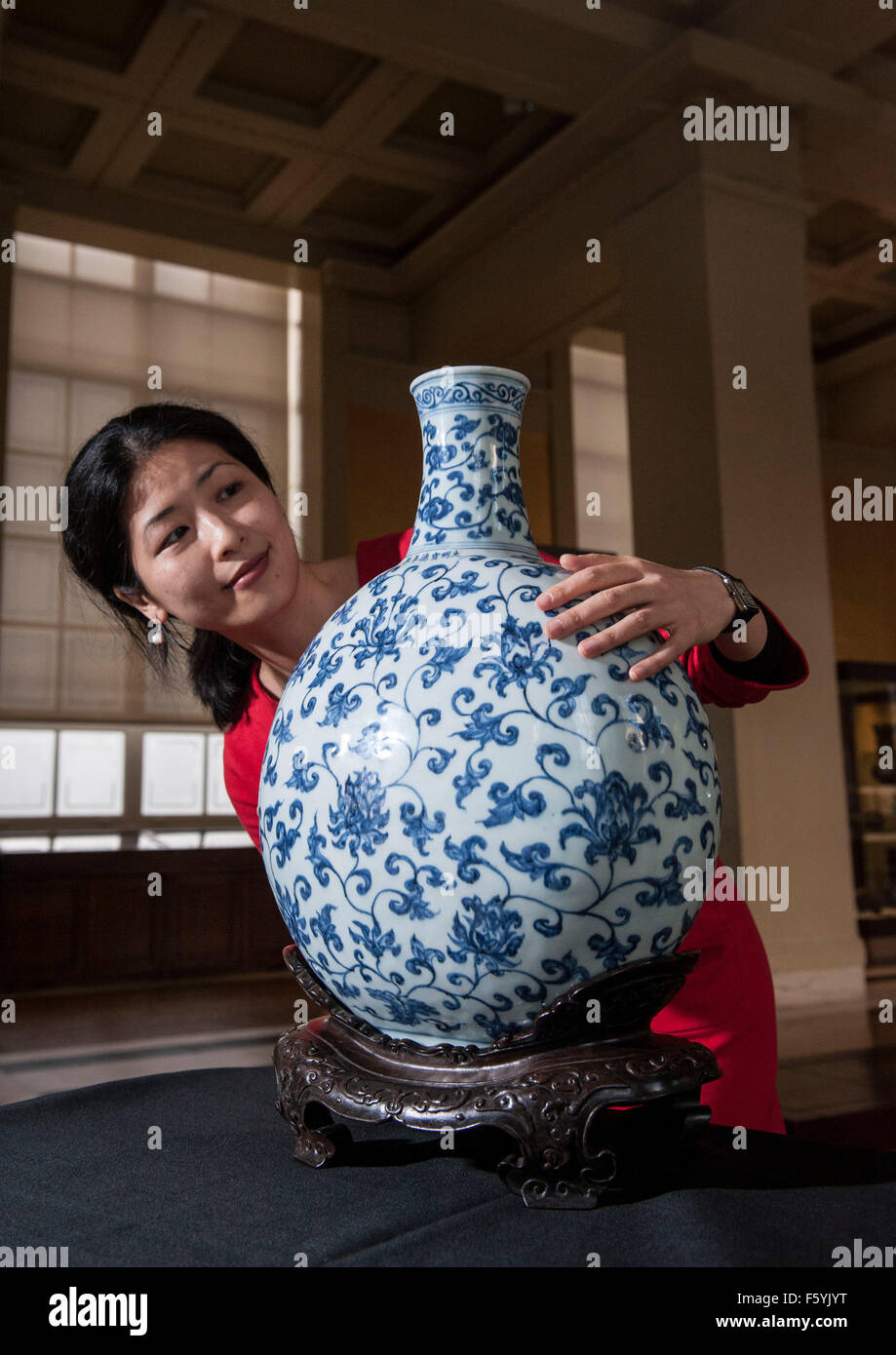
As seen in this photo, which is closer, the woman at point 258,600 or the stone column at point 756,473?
the woman at point 258,600

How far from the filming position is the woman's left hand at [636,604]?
2.60 feet

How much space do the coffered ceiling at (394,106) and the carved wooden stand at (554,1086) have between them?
18.5 ft

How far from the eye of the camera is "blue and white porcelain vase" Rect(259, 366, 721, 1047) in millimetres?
747

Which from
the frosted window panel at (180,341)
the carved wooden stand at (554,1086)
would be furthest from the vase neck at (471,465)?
the frosted window panel at (180,341)

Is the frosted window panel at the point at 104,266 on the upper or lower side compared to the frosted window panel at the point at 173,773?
upper

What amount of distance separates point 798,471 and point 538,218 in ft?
8.09

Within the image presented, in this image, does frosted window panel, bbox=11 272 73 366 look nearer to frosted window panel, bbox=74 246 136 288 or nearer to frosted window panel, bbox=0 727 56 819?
frosted window panel, bbox=74 246 136 288

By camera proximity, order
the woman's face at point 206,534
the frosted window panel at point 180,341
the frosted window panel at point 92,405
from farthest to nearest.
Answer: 1. the frosted window panel at point 180,341
2. the frosted window panel at point 92,405
3. the woman's face at point 206,534

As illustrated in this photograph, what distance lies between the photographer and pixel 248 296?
792 cm

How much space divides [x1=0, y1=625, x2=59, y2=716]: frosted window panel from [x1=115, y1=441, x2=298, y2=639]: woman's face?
634 cm

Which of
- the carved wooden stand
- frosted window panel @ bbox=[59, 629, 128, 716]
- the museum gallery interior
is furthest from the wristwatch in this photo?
frosted window panel @ bbox=[59, 629, 128, 716]

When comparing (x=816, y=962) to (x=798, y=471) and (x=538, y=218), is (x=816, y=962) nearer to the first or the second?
(x=798, y=471)

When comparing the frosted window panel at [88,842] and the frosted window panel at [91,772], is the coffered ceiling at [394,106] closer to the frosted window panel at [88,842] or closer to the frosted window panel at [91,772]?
the frosted window panel at [91,772]

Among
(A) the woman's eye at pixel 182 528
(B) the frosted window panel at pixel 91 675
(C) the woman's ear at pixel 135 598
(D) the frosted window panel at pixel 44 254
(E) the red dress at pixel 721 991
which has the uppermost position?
(D) the frosted window panel at pixel 44 254
